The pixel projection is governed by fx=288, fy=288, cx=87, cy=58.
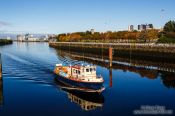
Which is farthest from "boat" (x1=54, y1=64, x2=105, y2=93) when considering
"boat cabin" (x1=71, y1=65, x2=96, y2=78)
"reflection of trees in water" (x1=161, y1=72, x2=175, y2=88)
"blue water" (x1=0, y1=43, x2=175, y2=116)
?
"reflection of trees in water" (x1=161, y1=72, x2=175, y2=88)

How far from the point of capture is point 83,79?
4603cm

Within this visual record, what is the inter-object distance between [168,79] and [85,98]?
22.0 meters

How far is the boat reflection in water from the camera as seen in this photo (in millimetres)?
38812

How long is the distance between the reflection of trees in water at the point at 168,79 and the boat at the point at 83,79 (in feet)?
46.7

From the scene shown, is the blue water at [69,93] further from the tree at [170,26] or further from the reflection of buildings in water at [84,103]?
the tree at [170,26]

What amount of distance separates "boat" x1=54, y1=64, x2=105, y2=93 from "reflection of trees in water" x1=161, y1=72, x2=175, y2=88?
14.2 meters

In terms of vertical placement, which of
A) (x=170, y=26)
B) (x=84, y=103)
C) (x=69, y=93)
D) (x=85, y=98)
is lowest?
(x=84, y=103)

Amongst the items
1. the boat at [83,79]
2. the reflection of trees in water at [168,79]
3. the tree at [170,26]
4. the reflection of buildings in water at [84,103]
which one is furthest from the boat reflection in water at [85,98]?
the tree at [170,26]

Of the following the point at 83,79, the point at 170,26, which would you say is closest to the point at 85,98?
the point at 83,79

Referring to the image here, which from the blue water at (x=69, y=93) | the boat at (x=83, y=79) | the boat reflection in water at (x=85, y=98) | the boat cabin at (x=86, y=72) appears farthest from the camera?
the boat cabin at (x=86, y=72)

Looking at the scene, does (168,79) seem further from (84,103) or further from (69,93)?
(84,103)

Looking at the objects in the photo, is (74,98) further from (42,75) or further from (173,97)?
(42,75)

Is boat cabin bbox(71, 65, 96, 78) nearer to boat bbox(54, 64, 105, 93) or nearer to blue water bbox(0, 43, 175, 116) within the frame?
boat bbox(54, 64, 105, 93)

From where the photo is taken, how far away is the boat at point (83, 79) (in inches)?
1743
